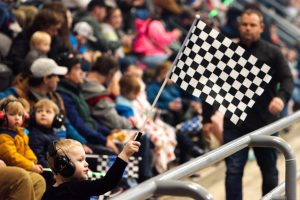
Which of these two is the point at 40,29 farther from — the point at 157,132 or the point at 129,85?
the point at 157,132

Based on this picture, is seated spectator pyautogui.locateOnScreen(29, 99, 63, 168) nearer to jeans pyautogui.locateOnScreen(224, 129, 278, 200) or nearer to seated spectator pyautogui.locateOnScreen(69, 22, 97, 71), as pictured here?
jeans pyautogui.locateOnScreen(224, 129, 278, 200)

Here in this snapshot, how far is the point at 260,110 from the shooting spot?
557 cm

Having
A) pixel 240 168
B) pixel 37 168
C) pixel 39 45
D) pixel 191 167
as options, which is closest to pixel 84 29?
pixel 39 45

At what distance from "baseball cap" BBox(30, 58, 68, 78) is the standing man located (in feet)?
4.34

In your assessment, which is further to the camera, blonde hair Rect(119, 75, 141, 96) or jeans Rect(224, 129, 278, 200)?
blonde hair Rect(119, 75, 141, 96)

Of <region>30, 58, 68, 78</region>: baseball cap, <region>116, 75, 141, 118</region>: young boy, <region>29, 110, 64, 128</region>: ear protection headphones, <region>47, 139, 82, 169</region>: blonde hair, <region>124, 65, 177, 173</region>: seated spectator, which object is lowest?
<region>124, 65, 177, 173</region>: seated spectator

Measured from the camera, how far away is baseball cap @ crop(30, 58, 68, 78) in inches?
222

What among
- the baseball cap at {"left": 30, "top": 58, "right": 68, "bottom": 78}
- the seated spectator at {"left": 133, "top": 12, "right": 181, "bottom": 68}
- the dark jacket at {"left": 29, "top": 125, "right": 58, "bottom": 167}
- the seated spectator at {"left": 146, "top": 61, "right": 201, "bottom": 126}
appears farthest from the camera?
the seated spectator at {"left": 133, "top": 12, "right": 181, "bottom": 68}

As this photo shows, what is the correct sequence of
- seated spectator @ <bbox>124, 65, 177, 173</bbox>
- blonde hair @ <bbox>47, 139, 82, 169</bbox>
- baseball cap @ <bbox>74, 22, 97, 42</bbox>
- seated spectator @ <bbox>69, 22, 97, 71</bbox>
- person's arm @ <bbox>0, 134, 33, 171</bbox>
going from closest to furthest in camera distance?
blonde hair @ <bbox>47, 139, 82, 169</bbox>
person's arm @ <bbox>0, 134, 33, 171</bbox>
seated spectator @ <bbox>124, 65, 177, 173</bbox>
seated spectator @ <bbox>69, 22, 97, 71</bbox>
baseball cap @ <bbox>74, 22, 97, 42</bbox>

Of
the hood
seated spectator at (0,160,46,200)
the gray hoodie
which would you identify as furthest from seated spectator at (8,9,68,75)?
the hood

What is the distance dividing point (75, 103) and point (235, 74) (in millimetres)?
1751

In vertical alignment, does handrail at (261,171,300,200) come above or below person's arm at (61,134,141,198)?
below

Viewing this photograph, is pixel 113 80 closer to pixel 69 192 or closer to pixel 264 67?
pixel 264 67

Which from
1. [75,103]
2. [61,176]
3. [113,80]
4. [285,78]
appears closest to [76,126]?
[75,103]
